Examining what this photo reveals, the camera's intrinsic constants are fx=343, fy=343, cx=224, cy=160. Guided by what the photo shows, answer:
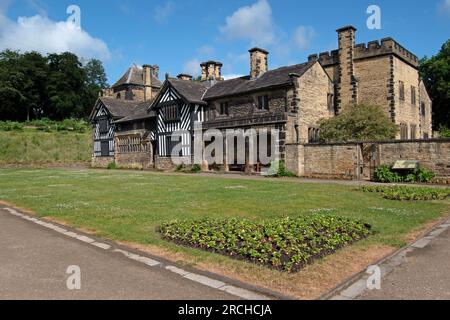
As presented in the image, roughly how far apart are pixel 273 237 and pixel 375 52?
2442 cm

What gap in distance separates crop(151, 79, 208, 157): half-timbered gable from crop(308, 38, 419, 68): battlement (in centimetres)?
1023

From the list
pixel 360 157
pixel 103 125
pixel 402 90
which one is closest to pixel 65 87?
pixel 103 125

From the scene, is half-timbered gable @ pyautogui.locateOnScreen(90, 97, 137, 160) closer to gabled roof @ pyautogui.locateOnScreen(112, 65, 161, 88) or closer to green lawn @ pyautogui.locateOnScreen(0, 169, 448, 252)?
gabled roof @ pyautogui.locateOnScreen(112, 65, 161, 88)

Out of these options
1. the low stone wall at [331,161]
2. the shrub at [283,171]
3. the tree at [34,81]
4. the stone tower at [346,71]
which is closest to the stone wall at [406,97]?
the stone tower at [346,71]

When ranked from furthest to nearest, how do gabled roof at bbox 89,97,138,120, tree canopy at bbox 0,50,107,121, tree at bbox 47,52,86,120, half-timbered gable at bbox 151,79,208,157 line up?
1. tree at bbox 47,52,86,120
2. tree canopy at bbox 0,50,107,121
3. gabled roof at bbox 89,97,138,120
4. half-timbered gable at bbox 151,79,208,157

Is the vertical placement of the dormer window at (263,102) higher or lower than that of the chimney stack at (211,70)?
lower

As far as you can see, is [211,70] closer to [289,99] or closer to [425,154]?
[289,99]

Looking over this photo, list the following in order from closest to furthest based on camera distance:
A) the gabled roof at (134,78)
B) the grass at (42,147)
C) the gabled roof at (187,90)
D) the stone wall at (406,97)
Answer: the stone wall at (406,97)
the gabled roof at (187,90)
the grass at (42,147)
the gabled roof at (134,78)

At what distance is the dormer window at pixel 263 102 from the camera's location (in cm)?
2448

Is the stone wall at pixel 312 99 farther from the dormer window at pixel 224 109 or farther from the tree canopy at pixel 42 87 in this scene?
the tree canopy at pixel 42 87

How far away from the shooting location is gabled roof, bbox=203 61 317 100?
24.0 metres

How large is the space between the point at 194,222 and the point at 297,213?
2.77 m

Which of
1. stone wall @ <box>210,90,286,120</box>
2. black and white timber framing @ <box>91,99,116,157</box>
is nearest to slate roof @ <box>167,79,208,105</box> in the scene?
stone wall @ <box>210,90,286,120</box>

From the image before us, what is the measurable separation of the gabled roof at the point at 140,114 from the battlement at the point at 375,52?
15399 millimetres
